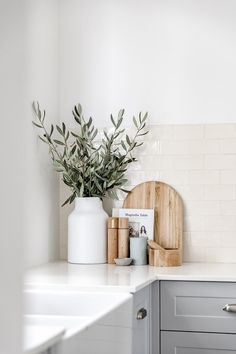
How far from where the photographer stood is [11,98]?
562 mm

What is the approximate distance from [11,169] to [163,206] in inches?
97.2

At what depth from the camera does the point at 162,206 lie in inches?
118

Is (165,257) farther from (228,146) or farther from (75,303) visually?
(75,303)

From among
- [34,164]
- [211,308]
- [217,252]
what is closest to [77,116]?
[34,164]

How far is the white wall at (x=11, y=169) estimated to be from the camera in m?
0.54

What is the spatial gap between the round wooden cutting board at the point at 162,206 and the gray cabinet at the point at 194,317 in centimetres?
48

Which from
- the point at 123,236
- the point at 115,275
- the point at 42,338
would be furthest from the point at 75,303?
the point at 42,338

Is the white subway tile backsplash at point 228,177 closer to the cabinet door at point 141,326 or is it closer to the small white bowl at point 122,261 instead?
the small white bowl at point 122,261

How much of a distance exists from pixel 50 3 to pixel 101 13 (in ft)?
0.89

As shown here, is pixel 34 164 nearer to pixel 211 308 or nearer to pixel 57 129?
pixel 57 129

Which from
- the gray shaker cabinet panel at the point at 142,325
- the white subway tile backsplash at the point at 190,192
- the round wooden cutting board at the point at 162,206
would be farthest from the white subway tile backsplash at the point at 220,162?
the gray shaker cabinet panel at the point at 142,325

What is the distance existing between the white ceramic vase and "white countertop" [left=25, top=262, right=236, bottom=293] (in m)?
0.07

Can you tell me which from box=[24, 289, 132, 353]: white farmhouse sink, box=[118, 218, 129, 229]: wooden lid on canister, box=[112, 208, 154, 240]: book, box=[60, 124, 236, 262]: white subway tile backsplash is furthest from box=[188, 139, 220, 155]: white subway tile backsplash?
box=[24, 289, 132, 353]: white farmhouse sink

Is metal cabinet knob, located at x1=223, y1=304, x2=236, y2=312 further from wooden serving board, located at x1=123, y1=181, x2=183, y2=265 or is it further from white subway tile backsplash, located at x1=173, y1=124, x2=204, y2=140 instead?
white subway tile backsplash, located at x1=173, y1=124, x2=204, y2=140
